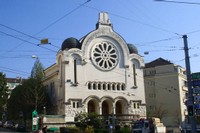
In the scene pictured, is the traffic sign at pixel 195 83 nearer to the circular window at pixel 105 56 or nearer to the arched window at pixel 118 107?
the circular window at pixel 105 56

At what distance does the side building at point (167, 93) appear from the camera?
70.1 meters

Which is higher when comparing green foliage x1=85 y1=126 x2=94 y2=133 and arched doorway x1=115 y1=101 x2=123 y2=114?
arched doorway x1=115 y1=101 x2=123 y2=114

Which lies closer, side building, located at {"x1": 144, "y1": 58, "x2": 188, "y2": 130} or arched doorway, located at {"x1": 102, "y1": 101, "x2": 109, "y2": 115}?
arched doorway, located at {"x1": 102, "y1": 101, "x2": 109, "y2": 115}

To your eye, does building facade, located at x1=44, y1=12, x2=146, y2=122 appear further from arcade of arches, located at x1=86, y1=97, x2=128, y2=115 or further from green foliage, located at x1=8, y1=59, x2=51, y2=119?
green foliage, located at x1=8, y1=59, x2=51, y2=119

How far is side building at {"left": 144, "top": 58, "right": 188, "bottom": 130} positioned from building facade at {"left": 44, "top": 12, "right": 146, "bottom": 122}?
9821 millimetres

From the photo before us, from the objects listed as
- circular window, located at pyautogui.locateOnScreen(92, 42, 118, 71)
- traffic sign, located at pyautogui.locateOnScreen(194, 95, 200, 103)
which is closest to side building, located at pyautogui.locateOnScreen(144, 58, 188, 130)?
circular window, located at pyautogui.locateOnScreen(92, 42, 118, 71)

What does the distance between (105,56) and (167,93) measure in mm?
18746

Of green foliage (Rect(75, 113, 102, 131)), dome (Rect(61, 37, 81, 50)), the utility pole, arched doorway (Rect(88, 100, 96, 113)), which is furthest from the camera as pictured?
dome (Rect(61, 37, 81, 50))

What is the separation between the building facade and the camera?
187 feet

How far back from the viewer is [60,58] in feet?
196

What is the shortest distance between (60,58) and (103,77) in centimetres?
870

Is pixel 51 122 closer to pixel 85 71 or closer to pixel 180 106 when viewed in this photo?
pixel 85 71

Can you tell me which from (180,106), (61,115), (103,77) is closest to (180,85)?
(180,106)

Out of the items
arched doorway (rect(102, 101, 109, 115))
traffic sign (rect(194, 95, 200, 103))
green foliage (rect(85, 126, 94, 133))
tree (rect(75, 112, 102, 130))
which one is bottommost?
green foliage (rect(85, 126, 94, 133))
